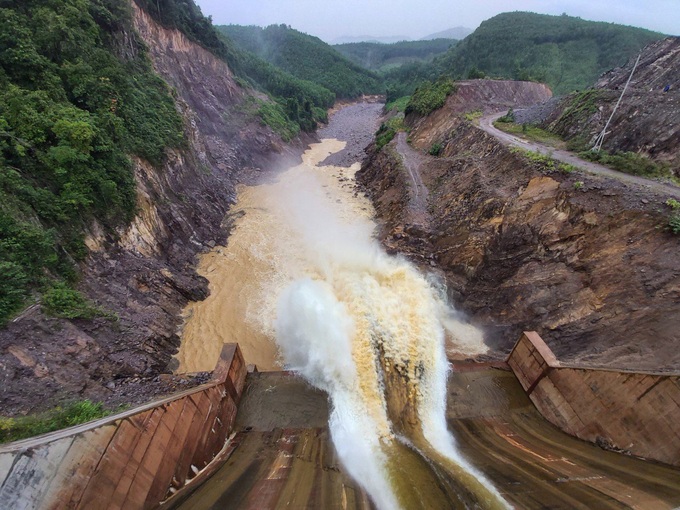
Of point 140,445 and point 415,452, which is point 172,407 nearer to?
point 140,445

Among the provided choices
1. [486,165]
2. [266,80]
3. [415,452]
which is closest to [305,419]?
[415,452]

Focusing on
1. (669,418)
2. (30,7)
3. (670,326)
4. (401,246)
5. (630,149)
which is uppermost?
(30,7)

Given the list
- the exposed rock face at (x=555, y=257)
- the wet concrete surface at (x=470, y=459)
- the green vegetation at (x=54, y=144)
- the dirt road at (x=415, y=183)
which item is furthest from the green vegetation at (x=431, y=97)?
the wet concrete surface at (x=470, y=459)

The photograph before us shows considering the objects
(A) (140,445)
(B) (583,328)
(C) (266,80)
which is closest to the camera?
(A) (140,445)

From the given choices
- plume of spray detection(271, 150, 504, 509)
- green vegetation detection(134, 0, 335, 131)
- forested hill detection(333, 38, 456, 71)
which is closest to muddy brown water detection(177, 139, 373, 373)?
plume of spray detection(271, 150, 504, 509)

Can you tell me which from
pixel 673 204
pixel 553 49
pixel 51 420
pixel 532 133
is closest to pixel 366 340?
pixel 51 420

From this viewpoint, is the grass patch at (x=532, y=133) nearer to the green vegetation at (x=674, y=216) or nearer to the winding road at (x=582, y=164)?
the winding road at (x=582, y=164)

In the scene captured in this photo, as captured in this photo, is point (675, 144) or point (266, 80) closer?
point (675, 144)

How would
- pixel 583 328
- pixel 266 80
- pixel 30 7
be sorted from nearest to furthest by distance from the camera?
pixel 583 328 → pixel 30 7 → pixel 266 80
